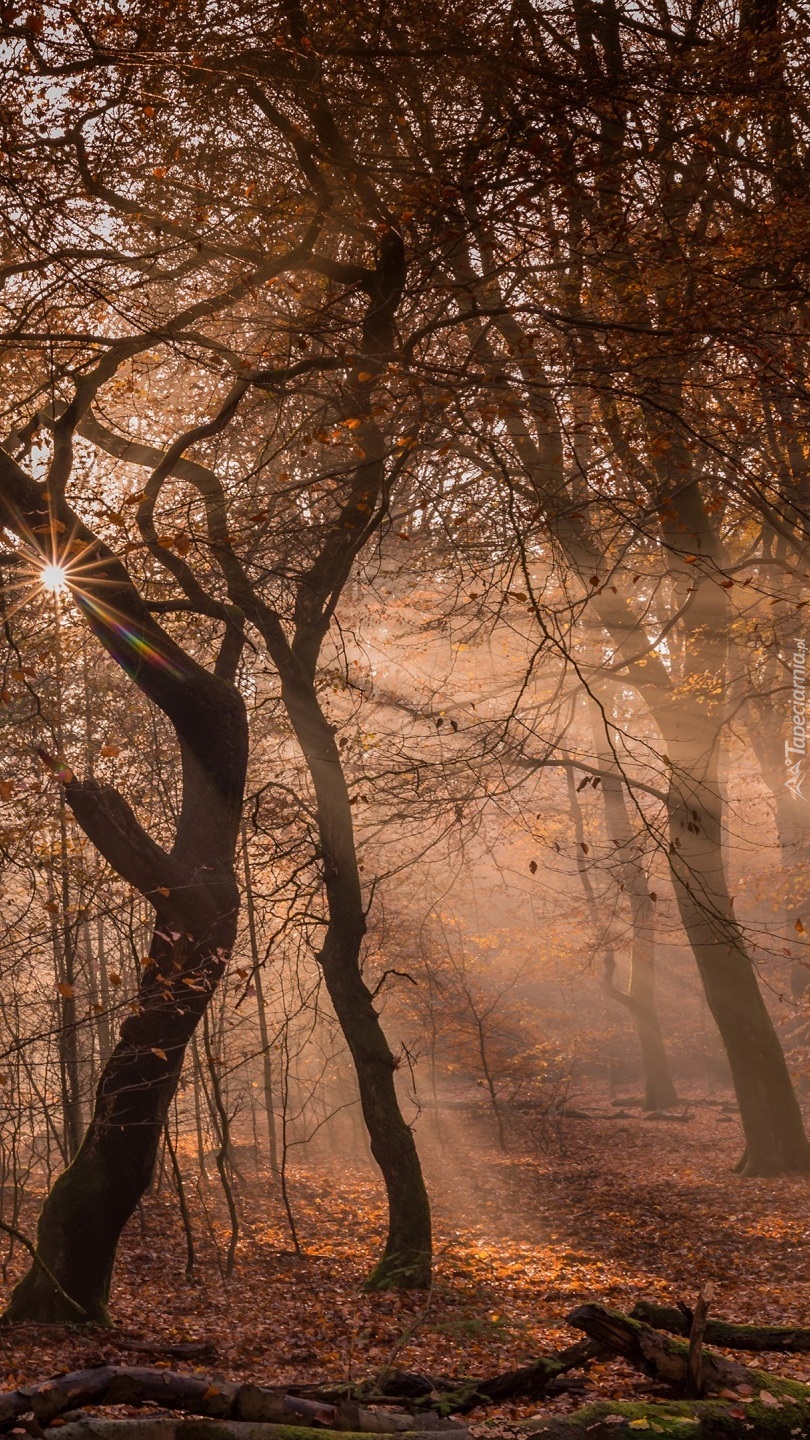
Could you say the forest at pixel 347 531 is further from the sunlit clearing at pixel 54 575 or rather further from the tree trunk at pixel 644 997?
the tree trunk at pixel 644 997

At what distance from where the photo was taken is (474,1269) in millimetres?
9117

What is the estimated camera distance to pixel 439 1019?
19141 mm

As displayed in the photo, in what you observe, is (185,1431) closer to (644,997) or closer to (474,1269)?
(474,1269)

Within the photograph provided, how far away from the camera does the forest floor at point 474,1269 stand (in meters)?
6.28

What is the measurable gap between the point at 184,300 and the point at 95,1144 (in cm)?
715

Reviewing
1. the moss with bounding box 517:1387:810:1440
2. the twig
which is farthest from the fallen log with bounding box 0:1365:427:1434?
the twig

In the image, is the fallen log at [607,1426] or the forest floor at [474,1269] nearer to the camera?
the fallen log at [607,1426]

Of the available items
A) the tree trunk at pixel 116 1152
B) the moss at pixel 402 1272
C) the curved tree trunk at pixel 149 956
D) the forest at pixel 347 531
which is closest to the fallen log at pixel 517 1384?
the forest at pixel 347 531

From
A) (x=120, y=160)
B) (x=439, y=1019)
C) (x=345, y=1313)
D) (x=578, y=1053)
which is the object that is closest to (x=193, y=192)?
(x=120, y=160)

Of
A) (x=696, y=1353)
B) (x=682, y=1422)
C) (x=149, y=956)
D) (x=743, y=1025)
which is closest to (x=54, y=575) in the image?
(x=149, y=956)

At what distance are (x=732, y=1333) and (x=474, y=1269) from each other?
517 cm

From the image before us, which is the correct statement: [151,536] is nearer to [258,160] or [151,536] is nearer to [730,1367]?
[258,160]

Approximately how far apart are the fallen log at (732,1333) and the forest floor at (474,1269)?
0.31 m

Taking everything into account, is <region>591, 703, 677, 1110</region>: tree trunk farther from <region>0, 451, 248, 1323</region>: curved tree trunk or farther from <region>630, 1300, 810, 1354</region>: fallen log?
<region>630, 1300, 810, 1354</region>: fallen log
